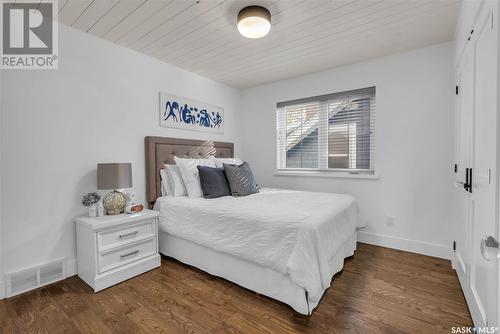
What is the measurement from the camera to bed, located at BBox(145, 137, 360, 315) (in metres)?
1.63

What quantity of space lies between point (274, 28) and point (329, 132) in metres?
1.69

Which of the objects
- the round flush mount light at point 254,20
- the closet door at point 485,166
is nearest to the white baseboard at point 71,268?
the round flush mount light at point 254,20

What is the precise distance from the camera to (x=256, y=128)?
4066 mm

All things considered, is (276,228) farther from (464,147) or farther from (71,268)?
(71,268)

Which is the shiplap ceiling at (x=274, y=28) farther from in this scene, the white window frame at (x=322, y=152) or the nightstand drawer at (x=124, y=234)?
the nightstand drawer at (x=124, y=234)

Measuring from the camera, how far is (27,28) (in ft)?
6.66

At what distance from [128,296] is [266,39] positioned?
108 inches

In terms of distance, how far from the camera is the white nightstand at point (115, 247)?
2.01 metres

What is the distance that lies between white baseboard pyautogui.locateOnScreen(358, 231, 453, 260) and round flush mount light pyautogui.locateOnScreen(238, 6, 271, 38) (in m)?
2.70

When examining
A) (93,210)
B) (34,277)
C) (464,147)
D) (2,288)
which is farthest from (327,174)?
(2,288)

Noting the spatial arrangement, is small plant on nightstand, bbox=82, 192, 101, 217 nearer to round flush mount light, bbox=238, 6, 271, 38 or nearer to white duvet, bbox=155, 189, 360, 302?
white duvet, bbox=155, 189, 360, 302

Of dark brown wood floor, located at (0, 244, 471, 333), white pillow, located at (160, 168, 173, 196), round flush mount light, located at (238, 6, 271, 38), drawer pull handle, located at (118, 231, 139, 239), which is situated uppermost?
round flush mount light, located at (238, 6, 271, 38)

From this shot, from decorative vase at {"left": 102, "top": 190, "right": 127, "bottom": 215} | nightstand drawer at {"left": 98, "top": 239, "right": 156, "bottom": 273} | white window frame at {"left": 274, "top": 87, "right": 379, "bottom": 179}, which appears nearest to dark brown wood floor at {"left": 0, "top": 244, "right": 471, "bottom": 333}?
nightstand drawer at {"left": 98, "top": 239, "right": 156, "bottom": 273}

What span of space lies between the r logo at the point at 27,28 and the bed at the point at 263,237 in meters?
1.26
